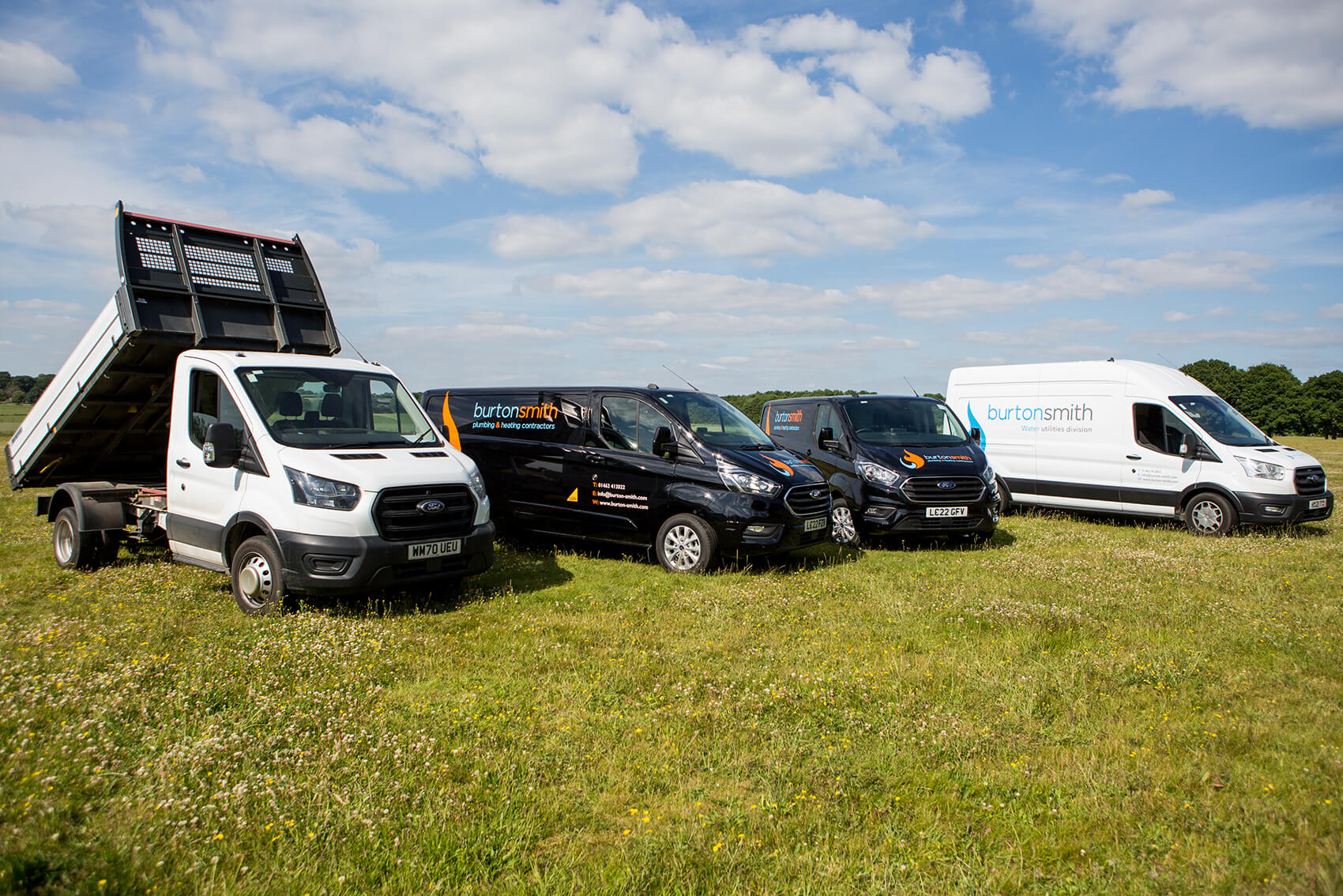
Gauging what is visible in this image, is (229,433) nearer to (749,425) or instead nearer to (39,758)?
(39,758)

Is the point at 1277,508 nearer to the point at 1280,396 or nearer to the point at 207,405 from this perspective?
the point at 207,405

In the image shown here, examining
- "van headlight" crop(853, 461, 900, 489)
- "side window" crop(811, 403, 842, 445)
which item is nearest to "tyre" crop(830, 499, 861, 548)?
"van headlight" crop(853, 461, 900, 489)

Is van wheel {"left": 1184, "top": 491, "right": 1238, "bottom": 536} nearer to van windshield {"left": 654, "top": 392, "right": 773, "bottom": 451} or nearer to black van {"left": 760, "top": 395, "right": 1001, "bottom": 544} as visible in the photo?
black van {"left": 760, "top": 395, "right": 1001, "bottom": 544}

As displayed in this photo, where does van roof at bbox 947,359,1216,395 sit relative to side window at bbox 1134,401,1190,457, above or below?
above

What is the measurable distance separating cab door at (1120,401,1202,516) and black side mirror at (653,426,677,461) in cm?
809

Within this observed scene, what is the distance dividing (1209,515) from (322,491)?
483 inches

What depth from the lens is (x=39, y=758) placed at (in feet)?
12.2

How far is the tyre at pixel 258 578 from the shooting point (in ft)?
21.6

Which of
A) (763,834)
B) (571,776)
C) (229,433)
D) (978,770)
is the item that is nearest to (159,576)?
(229,433)

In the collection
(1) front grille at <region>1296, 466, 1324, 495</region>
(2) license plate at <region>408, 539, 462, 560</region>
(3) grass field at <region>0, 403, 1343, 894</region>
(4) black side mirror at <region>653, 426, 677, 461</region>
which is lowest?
(3) grass field at <region>0, 403, 1343, 894</region>

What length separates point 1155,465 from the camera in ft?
40.2

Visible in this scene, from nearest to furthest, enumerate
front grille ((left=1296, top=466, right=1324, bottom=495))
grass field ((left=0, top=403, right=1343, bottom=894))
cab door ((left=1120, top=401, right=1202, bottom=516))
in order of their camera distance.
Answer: grass field ((left=0, top=403, right=1343, bottom=894)) < front grille ((left=1296, top=466, right=1324, bottom=495)) < cab door ((left=1120, top=401, right=1202, bottom=516))

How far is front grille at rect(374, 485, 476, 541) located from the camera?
21.9ft

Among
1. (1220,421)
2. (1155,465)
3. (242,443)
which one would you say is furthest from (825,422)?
(242,443)
